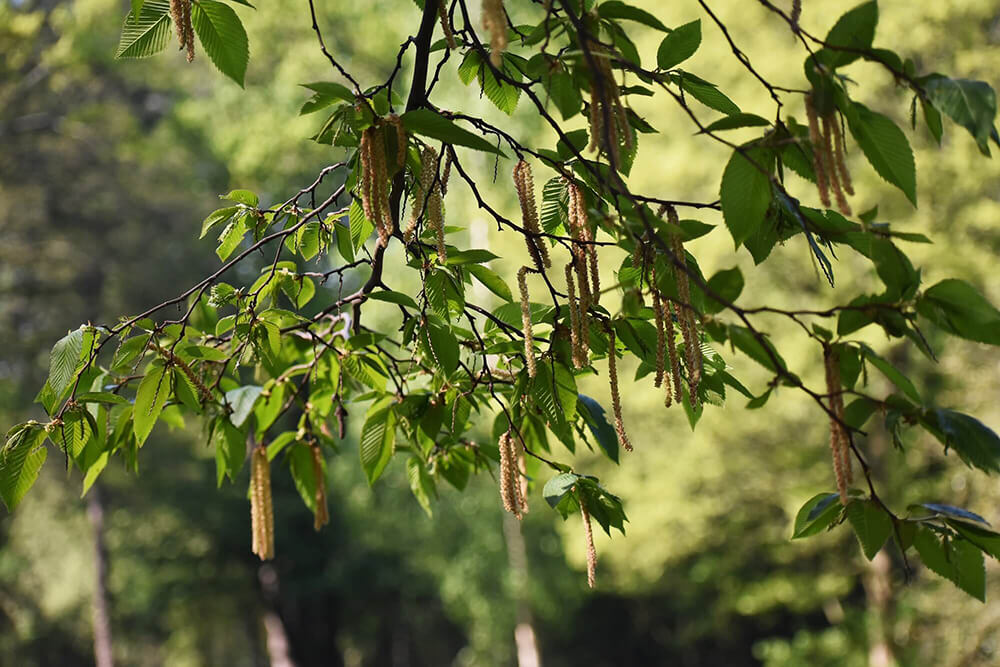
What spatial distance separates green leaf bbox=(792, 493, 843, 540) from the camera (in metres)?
0.87

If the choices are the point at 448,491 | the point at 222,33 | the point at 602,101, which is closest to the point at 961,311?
the point at 602,101

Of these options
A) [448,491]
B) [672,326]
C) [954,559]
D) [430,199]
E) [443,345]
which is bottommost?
[954,559]

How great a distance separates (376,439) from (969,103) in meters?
0.93

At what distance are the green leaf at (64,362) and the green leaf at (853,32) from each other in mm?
841

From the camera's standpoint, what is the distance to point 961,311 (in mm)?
715

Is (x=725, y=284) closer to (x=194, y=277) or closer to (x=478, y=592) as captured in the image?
(x=478, y=592)

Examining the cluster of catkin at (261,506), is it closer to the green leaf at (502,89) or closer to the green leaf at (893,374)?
the green leaf at (502,89)

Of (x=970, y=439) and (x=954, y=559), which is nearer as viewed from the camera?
(x=970, y=439)

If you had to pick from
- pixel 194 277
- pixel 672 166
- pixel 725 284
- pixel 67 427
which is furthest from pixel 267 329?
pixel 194 277

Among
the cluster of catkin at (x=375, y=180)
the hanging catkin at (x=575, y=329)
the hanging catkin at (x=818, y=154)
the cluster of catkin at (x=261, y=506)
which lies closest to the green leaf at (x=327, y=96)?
the cluster of catkin at (x=375, y=180)

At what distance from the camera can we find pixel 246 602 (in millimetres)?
13297

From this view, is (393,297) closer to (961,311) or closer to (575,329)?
(575,329)

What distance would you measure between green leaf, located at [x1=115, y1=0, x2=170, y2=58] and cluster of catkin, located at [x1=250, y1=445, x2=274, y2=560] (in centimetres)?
60

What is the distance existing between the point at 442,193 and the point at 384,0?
9878mm
